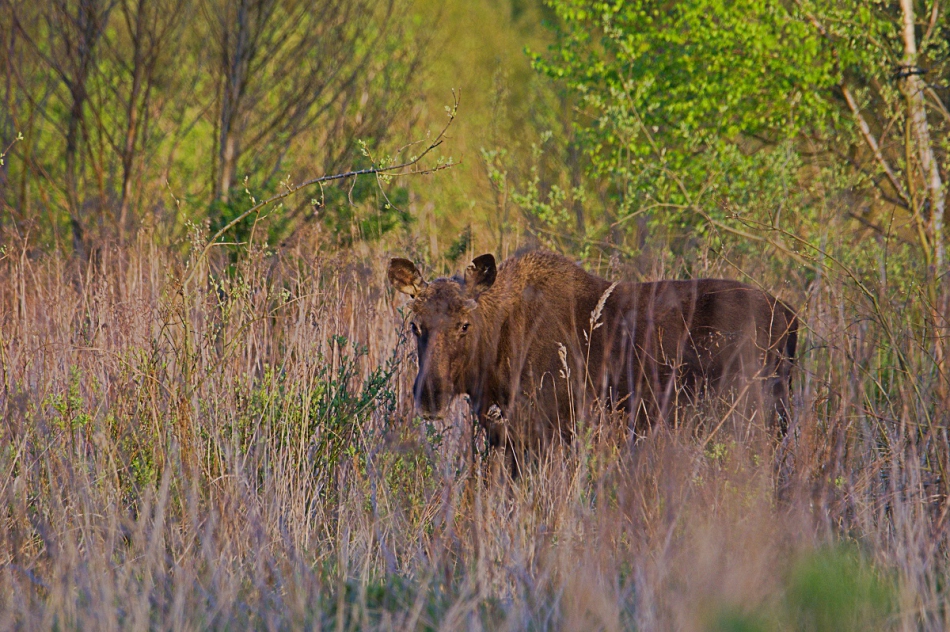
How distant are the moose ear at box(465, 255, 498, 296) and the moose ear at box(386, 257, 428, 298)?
0.99 feet

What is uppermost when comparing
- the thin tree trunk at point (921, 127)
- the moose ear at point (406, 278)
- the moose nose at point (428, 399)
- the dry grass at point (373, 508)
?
the thin tree trunk at point (921, 127)

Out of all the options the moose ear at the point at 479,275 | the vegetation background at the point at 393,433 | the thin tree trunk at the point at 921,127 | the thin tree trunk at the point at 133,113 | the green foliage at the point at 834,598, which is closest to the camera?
the green foliage at the point at 834,598

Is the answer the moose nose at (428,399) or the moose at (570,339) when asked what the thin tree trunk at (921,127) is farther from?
the moose nose at (428,399)

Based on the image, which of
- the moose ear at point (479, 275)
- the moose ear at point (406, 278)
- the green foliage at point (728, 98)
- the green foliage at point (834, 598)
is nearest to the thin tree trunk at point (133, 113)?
the green foliage at point (728, 98)

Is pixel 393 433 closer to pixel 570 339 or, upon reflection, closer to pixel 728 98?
pixel 570 339

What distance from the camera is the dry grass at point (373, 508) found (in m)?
3.54

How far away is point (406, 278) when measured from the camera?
6328 millimetres

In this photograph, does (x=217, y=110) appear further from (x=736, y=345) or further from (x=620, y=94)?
(x=736, y=345)

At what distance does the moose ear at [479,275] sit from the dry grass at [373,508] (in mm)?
680

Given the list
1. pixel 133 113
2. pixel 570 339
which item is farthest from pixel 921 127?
pixel 133 113

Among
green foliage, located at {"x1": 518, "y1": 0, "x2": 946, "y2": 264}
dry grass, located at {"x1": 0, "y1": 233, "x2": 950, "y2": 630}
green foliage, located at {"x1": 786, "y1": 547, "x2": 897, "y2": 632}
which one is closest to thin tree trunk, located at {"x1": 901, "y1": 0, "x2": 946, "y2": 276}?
green foliage, located at {"x1": 518, "y1": 0, "x2": 946, "y2": 264}

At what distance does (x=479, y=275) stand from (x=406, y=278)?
19.0 inches

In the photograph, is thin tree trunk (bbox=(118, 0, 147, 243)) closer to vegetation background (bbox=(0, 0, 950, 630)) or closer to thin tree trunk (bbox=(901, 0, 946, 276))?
vegetation background (bbox=(0, 0, 950, 630))

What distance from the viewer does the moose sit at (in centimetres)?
610
